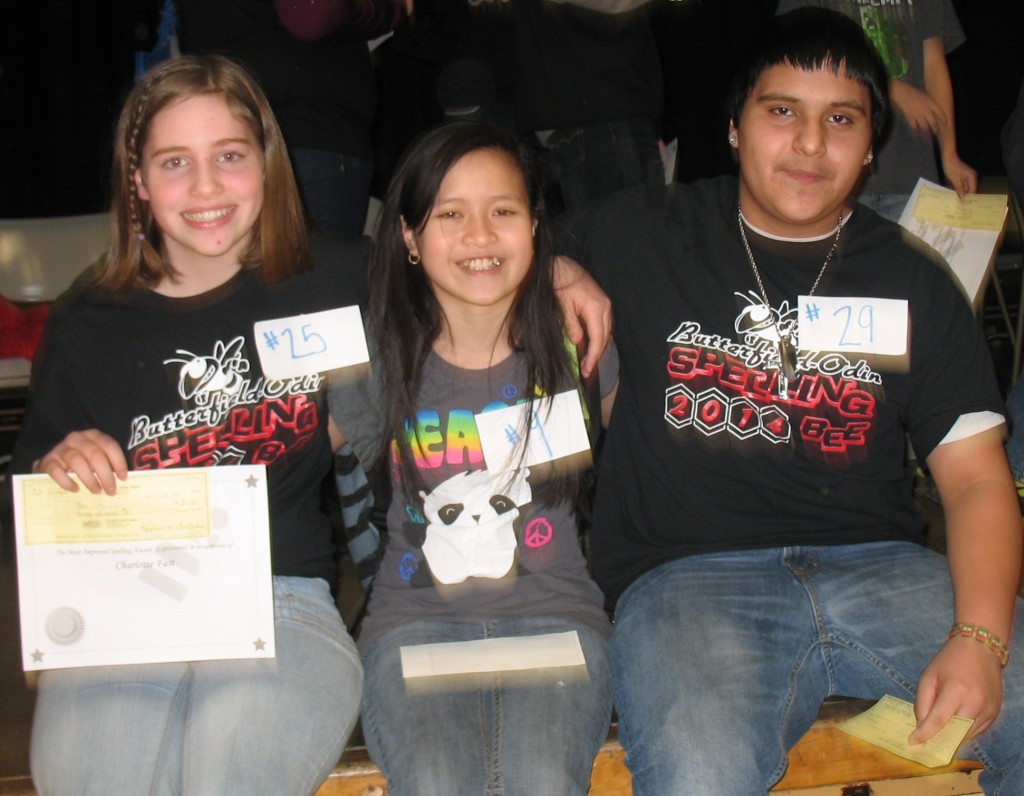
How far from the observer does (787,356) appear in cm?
178

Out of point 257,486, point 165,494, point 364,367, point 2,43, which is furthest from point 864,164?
point 2,43

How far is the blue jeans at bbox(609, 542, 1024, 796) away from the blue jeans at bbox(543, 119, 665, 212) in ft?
3.69

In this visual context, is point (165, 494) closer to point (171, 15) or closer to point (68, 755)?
point (68, 755)

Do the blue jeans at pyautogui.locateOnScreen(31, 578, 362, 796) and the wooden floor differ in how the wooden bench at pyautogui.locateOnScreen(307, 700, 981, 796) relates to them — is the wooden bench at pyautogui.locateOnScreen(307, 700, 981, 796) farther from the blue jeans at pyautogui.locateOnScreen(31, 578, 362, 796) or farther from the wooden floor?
the blue jeans at pyautogui.locateOnScreen(31, 578, 362, 796)

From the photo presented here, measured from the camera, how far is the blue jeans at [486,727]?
1.41 meters

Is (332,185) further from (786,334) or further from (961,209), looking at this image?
(961,209)

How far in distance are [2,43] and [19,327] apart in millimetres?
1983

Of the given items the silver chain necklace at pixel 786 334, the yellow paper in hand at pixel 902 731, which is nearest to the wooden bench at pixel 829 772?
the yellow paper in hand at pixel 902 731

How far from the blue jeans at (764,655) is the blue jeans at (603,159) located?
1.13 metres

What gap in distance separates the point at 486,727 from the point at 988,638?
32.1 inches

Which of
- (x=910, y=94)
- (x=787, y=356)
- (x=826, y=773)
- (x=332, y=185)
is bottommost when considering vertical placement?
(x=826, y=773)

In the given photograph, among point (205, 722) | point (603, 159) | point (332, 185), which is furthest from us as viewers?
point (603, 159)

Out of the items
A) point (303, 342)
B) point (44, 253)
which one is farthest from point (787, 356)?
point (44, 253)

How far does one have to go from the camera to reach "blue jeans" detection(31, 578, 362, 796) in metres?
1.39
